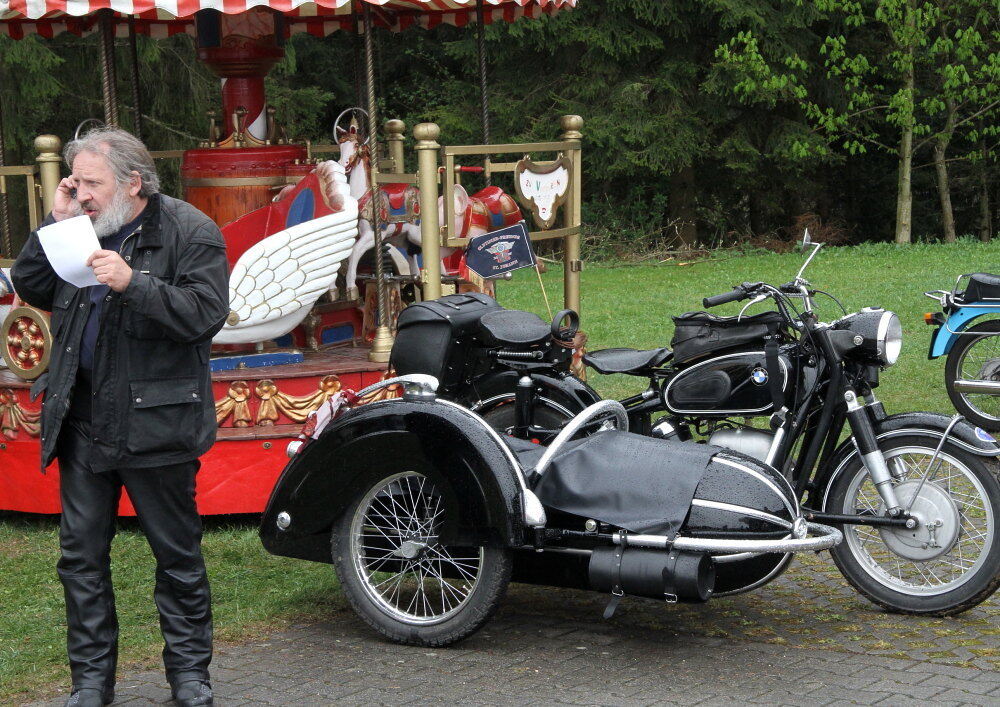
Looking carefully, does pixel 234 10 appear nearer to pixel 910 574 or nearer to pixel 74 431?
pixel 74 431

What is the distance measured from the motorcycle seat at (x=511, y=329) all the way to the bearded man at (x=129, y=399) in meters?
1.73

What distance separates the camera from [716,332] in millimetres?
5273

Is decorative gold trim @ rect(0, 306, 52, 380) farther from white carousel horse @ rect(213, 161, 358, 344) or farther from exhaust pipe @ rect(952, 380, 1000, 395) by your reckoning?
exhaust pipe @ rect(952, 380, 1000, 395)

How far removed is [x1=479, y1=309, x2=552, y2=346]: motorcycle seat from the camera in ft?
19.2

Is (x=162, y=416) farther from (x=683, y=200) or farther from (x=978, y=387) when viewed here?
(x=683, y=200)

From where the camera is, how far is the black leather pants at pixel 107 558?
4.24m

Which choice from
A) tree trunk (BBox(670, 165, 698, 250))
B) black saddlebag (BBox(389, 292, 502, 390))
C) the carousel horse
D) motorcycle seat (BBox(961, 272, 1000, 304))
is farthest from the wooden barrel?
tree trunk (BBox(670, 165, 698, 250))

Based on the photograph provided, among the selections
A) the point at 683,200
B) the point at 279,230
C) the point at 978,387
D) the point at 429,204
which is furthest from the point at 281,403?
the point at 683,200

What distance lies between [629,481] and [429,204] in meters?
2.86

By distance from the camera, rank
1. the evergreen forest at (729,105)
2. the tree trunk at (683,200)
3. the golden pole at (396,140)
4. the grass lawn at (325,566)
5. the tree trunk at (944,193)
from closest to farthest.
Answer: the grass lawn at (325,566), the golden pole at (396,140), the evergreen forest at (729,105), the tree trunk at (944,193), the tree trunk at (683,200)

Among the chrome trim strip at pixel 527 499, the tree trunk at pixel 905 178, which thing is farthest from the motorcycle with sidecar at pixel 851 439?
the tree trunk at pixel 905 178

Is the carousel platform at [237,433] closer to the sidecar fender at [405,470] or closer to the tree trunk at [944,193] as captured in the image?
the sidecar fender at [405,470]

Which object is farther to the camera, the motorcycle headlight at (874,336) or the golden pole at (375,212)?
the golden pole at (375,212)

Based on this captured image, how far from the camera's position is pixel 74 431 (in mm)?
4250
